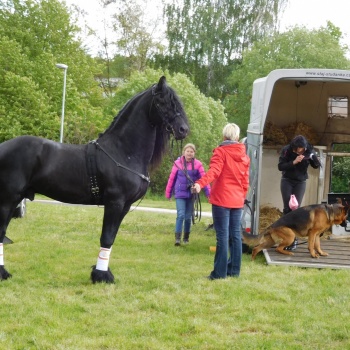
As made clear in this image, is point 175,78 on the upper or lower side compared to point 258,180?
upper

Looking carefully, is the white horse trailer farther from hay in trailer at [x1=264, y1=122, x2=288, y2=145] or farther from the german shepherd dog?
the german shepherd dog

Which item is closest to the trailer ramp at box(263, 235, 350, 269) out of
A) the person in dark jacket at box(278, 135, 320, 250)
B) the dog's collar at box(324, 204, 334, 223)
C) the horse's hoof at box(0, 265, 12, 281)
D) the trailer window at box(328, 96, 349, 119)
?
the person in dark jacket at box(278, 135, 320, 250)

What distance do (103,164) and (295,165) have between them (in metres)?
3.84

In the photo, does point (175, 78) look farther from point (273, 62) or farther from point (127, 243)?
point (127, 243)

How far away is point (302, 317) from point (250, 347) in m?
1.10

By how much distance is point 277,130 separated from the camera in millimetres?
12000

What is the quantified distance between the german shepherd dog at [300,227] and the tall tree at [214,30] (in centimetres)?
3331

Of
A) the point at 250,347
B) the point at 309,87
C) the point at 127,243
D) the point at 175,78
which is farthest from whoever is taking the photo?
the point at 175,78

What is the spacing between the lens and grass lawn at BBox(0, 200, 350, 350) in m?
4.79

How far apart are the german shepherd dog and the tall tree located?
33306 mm

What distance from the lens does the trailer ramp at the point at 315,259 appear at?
8156 mm

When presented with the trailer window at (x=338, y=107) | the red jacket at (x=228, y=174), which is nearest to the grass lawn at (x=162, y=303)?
the red jacket at (x=228, y=174)

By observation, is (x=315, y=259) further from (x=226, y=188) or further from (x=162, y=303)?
(x=162, y=303)

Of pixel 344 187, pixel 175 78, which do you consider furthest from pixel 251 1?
pixel 344 187
